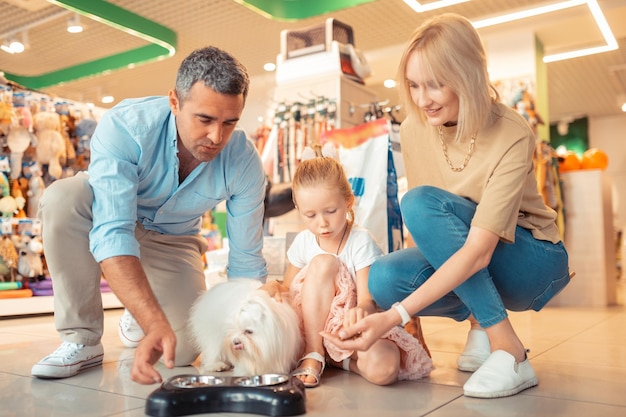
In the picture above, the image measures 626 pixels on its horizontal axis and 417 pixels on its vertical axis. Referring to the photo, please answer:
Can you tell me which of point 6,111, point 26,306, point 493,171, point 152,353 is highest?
point 6,111

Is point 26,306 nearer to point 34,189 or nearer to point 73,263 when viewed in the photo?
point 34,189

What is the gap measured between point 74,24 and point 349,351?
6.52 m

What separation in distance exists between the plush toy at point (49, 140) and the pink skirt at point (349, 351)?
8.95ft

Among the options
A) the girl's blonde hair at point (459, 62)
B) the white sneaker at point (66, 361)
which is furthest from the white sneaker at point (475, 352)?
the white sneaker at point (66, 361)

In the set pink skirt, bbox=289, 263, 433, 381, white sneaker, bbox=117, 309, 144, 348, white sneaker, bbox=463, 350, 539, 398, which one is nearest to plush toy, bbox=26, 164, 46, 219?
white sneaker, bbox=117, 309, 144, 348

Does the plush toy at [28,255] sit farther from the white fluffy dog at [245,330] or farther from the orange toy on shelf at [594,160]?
the orange toy on shelf at [594,160]

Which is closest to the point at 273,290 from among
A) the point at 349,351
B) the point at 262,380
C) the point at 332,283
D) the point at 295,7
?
the point at 332,283

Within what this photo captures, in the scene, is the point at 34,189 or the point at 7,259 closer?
the point at 7,259

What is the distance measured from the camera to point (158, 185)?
1682 millimetres

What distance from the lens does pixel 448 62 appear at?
1382mm

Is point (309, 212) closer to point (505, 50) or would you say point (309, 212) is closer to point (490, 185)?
point (490, 185)

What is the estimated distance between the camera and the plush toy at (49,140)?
381 cm

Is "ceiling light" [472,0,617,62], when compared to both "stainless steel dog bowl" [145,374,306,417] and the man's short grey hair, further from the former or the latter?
"stainless steel dog bowl" [145,374,306,417]

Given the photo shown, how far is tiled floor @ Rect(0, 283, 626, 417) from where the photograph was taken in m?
1.24
